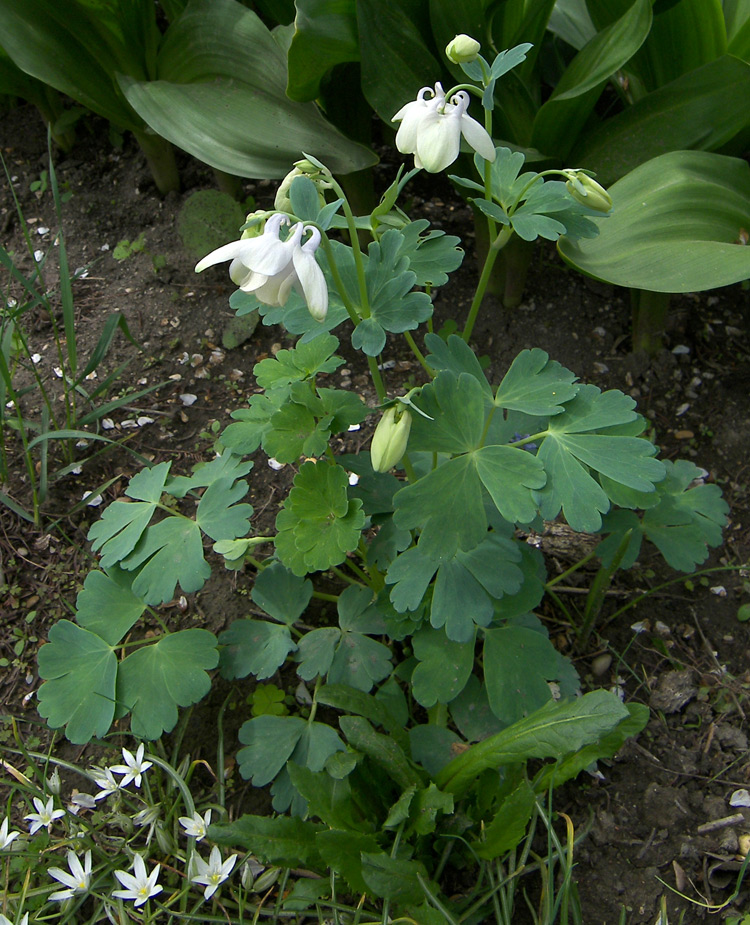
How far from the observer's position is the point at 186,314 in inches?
76.6

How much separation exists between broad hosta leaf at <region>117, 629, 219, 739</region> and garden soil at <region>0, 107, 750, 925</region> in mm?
224

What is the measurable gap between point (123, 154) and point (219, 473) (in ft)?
4.61

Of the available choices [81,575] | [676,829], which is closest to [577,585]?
[676,829]

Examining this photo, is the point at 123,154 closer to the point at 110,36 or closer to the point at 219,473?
the point at 110,36

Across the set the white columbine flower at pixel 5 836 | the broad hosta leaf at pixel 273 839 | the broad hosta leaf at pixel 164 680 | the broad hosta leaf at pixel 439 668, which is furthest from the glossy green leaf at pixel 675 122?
the white columbine flower at pixel 5 836

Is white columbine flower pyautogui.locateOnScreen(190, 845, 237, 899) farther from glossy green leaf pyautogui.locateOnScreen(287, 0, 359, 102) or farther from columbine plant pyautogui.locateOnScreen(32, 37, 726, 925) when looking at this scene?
glossy green leaf pyautogui.locateOnScreen(287, 0, 359, 102)

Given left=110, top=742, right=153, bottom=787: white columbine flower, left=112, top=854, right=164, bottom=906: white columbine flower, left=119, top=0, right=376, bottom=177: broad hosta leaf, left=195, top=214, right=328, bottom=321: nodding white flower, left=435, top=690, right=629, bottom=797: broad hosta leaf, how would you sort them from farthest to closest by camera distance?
left=119, top=0, right=376, bottom=177: broad hosta leaf < left=110, top=742, right=153, bottom=787: white columbine flower < left=112, top=854, right=164, bottom=906: white columbine flower < left=435, top=690, right=629, bottom=797: broad hosta leaf < left=195, top=214, right=328, bottom=321: nodding white flower

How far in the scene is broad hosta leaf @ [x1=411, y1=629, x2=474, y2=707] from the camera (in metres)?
1.19

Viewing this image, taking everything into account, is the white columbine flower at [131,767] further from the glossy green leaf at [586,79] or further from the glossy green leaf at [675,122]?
the glossy green leaf at [586,79]

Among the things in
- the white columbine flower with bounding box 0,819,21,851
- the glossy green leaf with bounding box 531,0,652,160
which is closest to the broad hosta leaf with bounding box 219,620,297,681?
the white columbine flower with bounding box 0,819,21,851

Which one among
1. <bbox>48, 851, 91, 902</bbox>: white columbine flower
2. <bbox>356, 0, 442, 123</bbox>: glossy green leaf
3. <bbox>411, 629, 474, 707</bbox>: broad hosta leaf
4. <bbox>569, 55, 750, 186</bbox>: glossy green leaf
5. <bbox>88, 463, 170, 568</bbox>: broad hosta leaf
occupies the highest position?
<bbox>356, 0, 442, 123</bbox>: glossy green leaf

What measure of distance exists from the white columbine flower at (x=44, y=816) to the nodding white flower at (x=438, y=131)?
111cm

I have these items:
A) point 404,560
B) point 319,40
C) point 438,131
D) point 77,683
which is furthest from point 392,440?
point 319,40

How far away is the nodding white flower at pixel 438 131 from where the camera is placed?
3.06 feet
